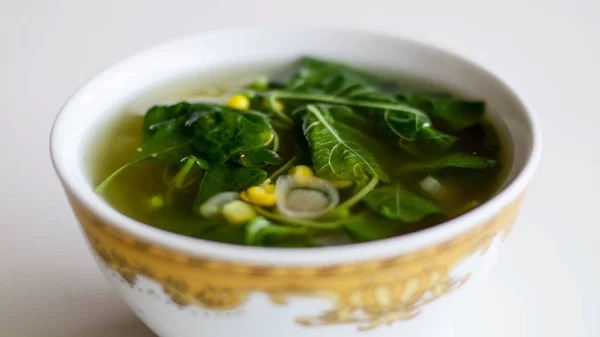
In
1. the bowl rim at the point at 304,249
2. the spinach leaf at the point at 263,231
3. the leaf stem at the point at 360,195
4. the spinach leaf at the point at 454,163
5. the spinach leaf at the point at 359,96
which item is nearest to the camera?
the bowl rim at the point at 304,249

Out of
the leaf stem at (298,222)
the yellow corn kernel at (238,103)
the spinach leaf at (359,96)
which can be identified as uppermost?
the spinach leaf at (359,96)

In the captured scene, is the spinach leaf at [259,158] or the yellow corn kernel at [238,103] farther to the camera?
the yellow corn kernel at [238,103]

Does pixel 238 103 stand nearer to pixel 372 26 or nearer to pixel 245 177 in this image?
pixel 245 177

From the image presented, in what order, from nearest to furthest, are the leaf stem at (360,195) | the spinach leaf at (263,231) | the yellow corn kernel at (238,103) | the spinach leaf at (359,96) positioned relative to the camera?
the spinach leaf at (263,231) → the leaf stem at (360,195) → the spinach leaf at (359,96) → the yellow corn kernel at (238,103)

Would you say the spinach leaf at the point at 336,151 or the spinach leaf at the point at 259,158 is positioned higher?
the spinach leaf at the point at 336,151

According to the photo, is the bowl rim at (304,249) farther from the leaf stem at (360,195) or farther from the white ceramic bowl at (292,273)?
the leaf stem at (360,195)

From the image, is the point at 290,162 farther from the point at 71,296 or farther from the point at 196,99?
the point at 71,296

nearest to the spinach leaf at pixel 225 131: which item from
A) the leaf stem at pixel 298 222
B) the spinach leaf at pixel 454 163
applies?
the leaf stem at pixel 298 222
